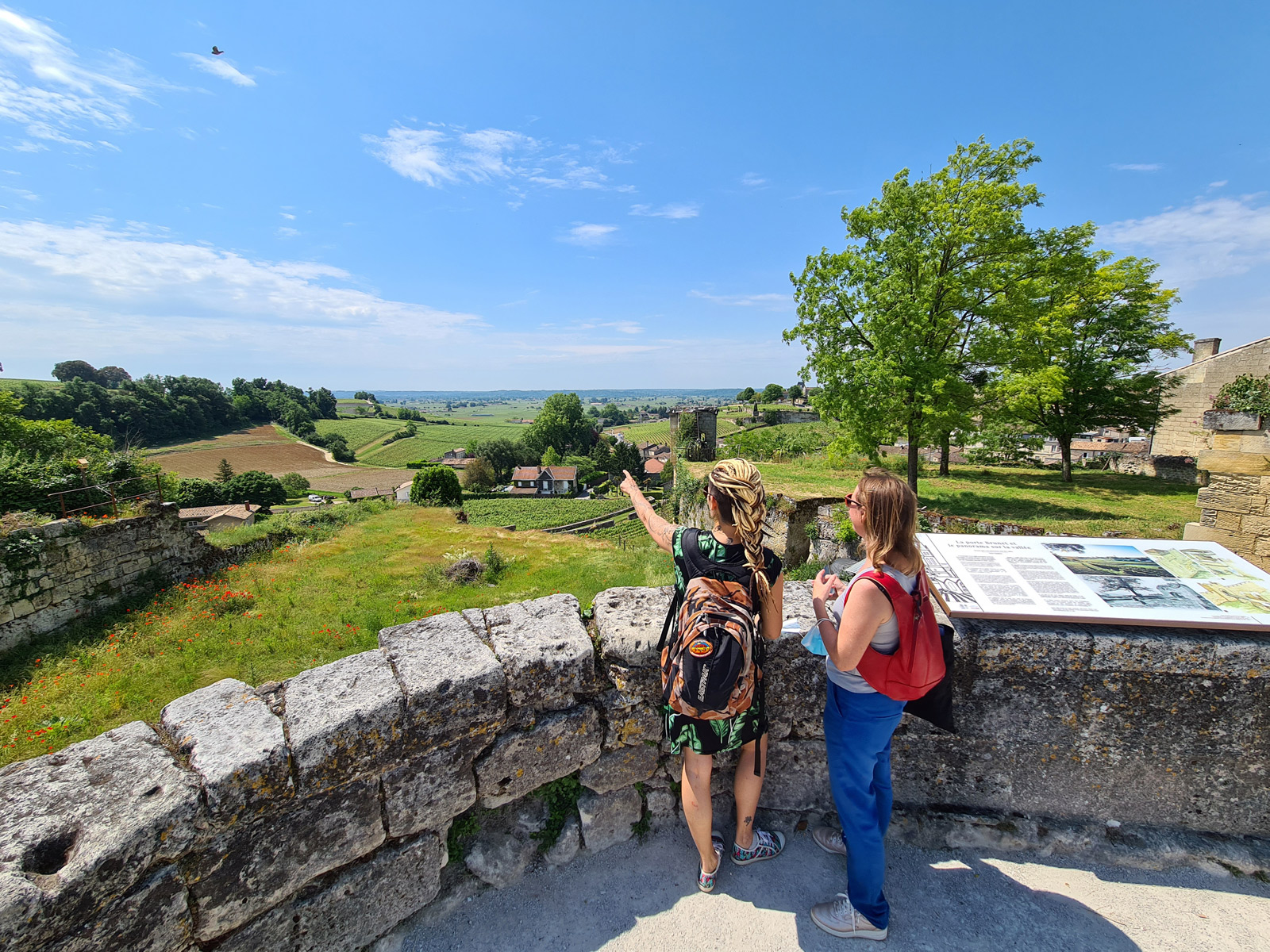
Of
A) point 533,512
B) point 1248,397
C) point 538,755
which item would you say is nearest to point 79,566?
point 538,755

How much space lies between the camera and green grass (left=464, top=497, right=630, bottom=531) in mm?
36562

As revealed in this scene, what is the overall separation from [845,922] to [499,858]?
1701mm

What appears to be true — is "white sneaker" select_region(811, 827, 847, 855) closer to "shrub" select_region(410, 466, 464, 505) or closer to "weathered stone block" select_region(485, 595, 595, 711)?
"weathered stone block" select_region(485, 595, 595, 711)

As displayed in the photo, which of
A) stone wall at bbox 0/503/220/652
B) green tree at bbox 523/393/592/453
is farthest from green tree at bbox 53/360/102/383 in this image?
stone wall at bbox 0/503/220/652

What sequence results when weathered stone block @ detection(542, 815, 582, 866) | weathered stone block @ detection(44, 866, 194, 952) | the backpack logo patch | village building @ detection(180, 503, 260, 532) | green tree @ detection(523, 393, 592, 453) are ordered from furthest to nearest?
green tree @ detection(523, 393, 592, 453) < village building @ detection(180, 503, 260, 532) < weathered stone block @ detection(542, 815, 582, 866) < the backpack logo patch < weathered stone block @ detection(44, 866, 194, 952)

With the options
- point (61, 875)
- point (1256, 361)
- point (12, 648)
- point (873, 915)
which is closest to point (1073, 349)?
point (1256, 361)

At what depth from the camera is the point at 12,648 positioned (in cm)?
874

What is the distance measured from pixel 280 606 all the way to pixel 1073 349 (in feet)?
73.8

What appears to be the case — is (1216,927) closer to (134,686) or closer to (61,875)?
(61,875)

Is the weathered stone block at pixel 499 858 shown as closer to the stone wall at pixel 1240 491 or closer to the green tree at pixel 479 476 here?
the stone wall at pixel 1240 491

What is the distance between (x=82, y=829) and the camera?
5.47ft

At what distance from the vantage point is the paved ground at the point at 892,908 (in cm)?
221

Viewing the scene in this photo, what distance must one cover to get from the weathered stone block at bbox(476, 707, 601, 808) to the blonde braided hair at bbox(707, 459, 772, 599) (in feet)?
3.99

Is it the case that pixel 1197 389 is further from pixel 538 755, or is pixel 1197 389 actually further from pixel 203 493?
pixel 203 493
